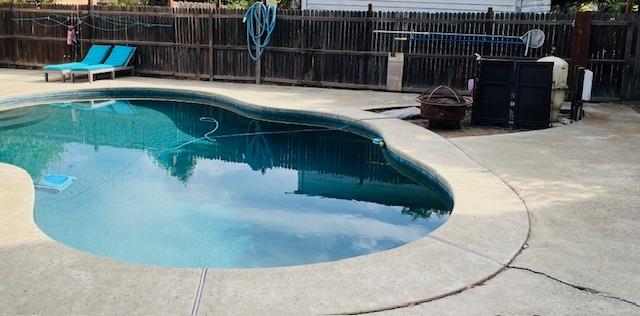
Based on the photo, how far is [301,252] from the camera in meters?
4.48

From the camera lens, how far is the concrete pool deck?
2.85 m

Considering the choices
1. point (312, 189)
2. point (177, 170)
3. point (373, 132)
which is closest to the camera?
point (312, 189)

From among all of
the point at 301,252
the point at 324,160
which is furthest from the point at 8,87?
the point at 301,252

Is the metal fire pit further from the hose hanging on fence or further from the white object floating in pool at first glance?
the hose hanging on fence

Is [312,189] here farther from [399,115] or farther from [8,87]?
[8,87]

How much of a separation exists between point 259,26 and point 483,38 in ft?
14.9

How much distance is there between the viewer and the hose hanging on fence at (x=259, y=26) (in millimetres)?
11547

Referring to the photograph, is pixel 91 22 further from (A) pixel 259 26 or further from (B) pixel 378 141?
(B) pixel 378 141

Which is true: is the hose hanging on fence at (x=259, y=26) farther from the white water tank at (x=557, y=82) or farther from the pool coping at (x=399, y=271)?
the pool coping at (x=399, y=271)

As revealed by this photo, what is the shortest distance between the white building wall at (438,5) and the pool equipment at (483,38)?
10.0 feet

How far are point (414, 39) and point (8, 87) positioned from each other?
791 centimetres

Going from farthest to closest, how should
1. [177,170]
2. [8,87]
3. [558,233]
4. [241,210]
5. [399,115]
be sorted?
1. [8,87]
2. [399,115]
3. [177,170]
4. [241,210]
5. [558,233]

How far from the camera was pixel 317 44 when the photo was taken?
11.5 m

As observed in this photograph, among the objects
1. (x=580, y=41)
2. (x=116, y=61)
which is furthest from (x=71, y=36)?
(x=580, y=41)
